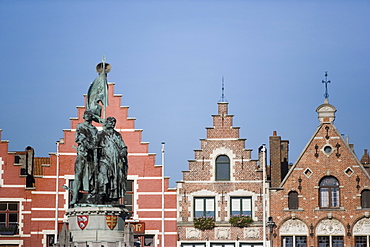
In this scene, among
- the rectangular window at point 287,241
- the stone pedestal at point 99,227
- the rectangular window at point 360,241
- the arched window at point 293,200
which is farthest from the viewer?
the arched window at point 293,200

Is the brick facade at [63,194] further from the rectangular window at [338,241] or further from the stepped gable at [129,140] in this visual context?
the rectangular window at [338,241]

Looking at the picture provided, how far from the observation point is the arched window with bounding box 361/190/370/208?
150 ft

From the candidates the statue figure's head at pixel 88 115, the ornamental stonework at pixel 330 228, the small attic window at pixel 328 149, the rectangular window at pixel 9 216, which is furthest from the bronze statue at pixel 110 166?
the small attic window at pixel 328 149

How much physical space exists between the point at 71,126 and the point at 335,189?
44.7 ft

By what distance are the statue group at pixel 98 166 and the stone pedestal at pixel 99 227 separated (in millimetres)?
391

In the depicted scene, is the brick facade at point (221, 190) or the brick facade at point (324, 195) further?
the brick facade at point (221, 190)

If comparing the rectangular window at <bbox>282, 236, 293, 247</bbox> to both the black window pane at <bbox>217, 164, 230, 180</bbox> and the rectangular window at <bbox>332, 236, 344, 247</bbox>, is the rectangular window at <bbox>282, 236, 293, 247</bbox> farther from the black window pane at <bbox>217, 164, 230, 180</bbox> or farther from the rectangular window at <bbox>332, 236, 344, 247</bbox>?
the black window pane at <bbox>217, 164, 230, 180</bbox>

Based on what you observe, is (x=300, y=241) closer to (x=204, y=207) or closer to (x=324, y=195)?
(x=324, y=195)

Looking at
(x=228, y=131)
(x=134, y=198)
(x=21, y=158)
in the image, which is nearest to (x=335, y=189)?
(x=228, y=131)

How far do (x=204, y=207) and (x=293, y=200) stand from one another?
445cm

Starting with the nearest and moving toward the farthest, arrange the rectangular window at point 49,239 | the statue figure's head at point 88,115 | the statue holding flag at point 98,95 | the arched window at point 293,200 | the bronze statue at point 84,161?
1. the bronze statue at point 84,161
2. the statue figure's head at point 88,115
3. the statue holding flag at point 98,95
4. the arched window at point 293,200
5. the rectangular window at point 49,239

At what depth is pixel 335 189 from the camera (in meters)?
46.2

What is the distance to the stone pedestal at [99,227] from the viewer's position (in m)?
27.6

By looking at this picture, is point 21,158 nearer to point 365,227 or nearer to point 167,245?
point 167,245
